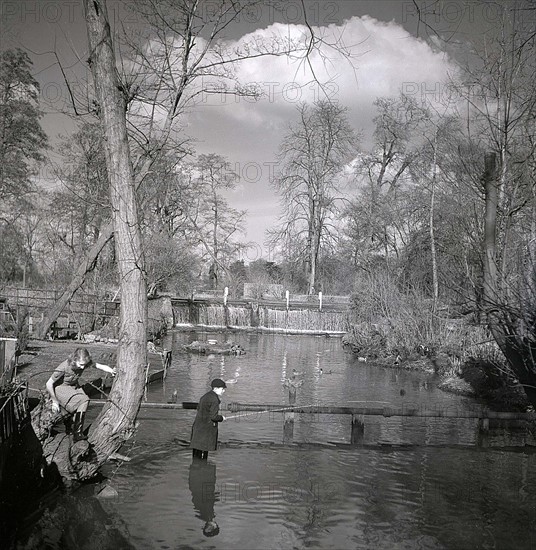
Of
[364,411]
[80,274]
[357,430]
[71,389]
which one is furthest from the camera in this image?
[80,274]

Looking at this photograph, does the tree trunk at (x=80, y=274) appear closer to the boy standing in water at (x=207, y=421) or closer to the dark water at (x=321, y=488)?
the dark water at (x=321, y=488)

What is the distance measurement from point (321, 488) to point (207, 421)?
1.79 meters

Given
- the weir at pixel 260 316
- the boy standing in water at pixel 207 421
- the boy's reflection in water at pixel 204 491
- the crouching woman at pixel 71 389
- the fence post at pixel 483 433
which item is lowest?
the boy's reflection in water at pixel 204 491

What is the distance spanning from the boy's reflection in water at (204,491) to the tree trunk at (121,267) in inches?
46.9

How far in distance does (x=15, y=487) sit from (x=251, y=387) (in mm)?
10330

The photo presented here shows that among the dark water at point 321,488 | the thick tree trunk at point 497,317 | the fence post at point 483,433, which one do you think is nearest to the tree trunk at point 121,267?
the dark water at point 321,488

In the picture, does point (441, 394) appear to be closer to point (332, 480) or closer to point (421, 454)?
point (421, 454)

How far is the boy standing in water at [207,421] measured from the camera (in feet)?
26.9

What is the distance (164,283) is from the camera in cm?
3841

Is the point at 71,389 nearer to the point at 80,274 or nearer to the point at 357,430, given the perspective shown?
the point at 357,430

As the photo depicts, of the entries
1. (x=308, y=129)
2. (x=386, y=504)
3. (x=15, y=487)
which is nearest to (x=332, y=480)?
(x=386, y=504)

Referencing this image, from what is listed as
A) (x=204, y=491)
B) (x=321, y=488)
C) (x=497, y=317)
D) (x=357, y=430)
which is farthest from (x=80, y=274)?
(x=497, y=317)

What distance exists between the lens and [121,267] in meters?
7.11

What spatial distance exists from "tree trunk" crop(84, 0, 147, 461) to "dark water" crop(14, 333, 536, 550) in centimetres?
89
